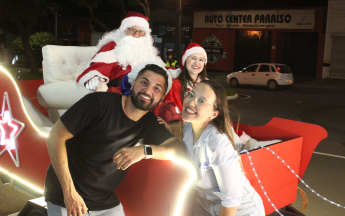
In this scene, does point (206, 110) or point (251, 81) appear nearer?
point (206, 110)

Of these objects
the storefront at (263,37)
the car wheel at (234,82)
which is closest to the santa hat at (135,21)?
the car wheel at (234,82)

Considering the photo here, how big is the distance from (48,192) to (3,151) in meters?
1.36

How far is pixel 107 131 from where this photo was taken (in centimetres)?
218

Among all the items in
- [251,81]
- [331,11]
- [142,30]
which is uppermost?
[331,11]

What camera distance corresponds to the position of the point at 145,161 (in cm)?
226

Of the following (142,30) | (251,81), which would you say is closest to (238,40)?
(251,81)

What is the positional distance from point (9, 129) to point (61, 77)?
104 cm

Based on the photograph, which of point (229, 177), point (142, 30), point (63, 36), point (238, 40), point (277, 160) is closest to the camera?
point (229, 177)

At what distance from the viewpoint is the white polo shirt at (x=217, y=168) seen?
6.73 feet

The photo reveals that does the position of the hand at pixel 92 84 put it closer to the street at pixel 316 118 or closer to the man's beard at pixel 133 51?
the man's beard at pixel 133 51

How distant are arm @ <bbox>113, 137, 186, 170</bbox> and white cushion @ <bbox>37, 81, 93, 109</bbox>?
5.24 ft

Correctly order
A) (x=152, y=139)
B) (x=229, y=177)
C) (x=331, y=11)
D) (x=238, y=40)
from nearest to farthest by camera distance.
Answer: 1. (x=229, y=177)
2. (x=152, y=139)
3. (x=331, y=11)
4. (x=238, y=40)

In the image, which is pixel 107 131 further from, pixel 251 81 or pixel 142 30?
pixel 251 81

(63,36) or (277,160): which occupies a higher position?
(63,36)
